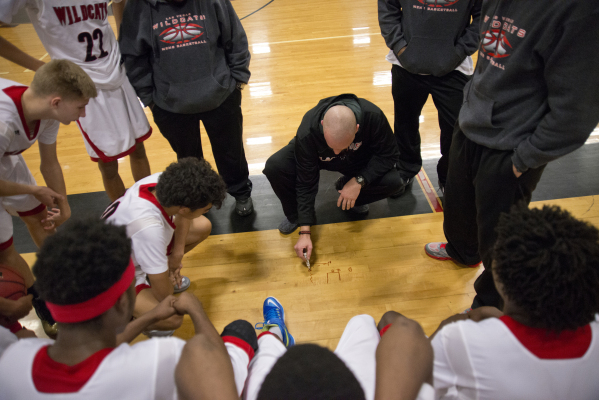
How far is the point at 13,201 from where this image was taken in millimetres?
1927

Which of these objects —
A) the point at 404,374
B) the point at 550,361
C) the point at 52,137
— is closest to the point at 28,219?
the point at 52,137

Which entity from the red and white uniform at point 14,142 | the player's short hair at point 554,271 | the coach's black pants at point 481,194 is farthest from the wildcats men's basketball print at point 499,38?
the red and white uniform at point 14,142

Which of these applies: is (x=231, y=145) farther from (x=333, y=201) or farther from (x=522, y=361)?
(x=522, y=361)

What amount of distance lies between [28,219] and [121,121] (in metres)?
0.75

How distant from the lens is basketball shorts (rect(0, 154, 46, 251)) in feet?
5.93

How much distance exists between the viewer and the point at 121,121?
222cm

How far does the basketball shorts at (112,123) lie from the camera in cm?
215

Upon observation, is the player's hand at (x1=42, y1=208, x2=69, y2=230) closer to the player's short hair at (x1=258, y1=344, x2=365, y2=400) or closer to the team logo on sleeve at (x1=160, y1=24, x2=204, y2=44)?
the team logo on sleeve at (x1=160, y1=24, x2=204, y2=44)

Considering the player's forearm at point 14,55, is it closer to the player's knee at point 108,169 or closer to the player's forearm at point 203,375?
the player's knee at point 108,169

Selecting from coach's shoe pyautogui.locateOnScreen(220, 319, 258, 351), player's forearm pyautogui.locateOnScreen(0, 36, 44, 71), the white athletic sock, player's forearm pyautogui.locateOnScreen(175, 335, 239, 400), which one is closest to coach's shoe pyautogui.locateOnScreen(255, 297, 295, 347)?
the white athletic sock

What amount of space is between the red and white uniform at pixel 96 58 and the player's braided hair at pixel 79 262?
4.26 feet

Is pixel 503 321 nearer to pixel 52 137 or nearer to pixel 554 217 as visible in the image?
pixel 554 217

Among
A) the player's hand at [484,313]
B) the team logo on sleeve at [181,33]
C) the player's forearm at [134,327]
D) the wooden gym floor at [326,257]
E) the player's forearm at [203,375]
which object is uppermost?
the team logo on sleeve at [181,33]

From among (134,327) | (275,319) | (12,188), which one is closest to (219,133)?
(12,188)
